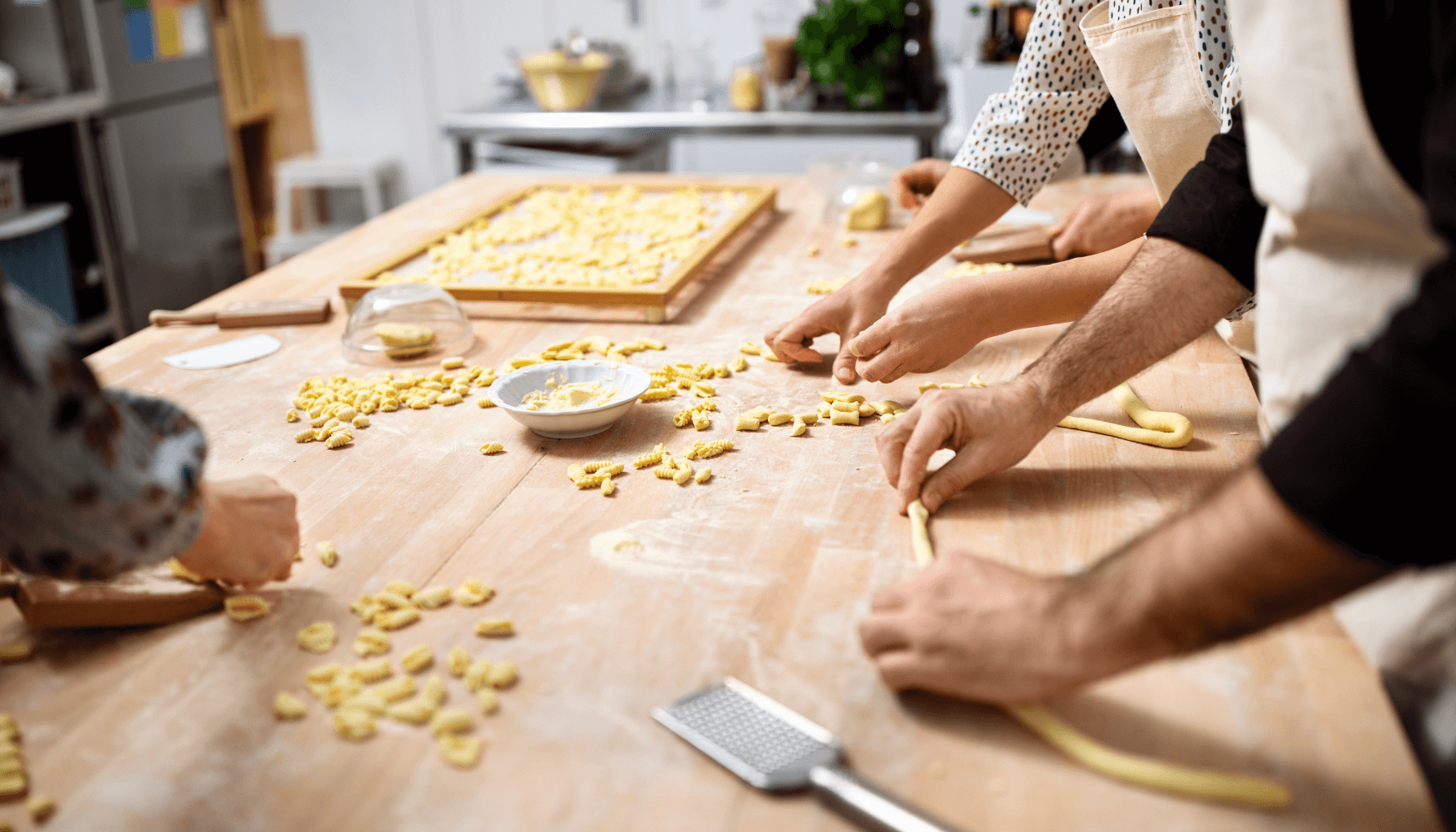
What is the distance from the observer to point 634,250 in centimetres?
197

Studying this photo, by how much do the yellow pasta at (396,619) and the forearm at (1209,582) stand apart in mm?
537

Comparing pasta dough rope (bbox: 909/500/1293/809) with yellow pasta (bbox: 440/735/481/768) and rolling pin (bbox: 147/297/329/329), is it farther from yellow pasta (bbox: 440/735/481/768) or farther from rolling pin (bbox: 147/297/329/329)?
rolling pin (bbox: 147/297/329/329)

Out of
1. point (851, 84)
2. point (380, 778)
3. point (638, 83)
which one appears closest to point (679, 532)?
point (380, 778)

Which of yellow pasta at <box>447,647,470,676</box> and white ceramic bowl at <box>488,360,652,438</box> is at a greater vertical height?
white ceramic bowl at <box>488,360,652,438</box>

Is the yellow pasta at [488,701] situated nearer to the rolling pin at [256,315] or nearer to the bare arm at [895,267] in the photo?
the bare arm at [895,267]

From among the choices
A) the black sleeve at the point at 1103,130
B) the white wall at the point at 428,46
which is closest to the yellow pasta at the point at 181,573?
the black sleeve at the point at 1103,130

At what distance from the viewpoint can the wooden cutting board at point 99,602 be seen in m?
0.92

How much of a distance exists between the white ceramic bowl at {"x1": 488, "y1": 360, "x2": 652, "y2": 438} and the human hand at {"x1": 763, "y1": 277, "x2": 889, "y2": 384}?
0.22m

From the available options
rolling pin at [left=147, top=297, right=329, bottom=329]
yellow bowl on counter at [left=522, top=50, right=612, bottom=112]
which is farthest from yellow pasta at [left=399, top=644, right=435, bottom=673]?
yellow bowl on counter at [left=522, top=50, right=612, bottom=112]

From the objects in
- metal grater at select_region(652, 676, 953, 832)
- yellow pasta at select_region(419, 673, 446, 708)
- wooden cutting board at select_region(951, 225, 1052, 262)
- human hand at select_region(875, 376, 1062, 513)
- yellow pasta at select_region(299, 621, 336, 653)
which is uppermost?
wooden cutting board at select_region(951, 225, 1052, 262)

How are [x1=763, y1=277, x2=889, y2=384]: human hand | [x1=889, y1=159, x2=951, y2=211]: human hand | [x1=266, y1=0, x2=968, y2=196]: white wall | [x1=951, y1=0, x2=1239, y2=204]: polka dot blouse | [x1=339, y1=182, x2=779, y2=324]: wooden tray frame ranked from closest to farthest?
[x1=763, y1=277, x2=889, y2=384]: human hand, [x1=951, y1=0, x2=1239, y2=204]: polka dot blouse, [x1=339, y1=182, x2=779, y2=324]: wooden tray frame, [x1=889, y1=159, x2=951, y2=211]: human hand, [x1=266, y1=0, x2=968, y2=196]: white wall

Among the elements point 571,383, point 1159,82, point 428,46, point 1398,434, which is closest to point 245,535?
point 571,383

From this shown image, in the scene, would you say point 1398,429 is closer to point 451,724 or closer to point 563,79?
point 451,724

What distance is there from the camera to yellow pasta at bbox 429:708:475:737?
31.3 inches
